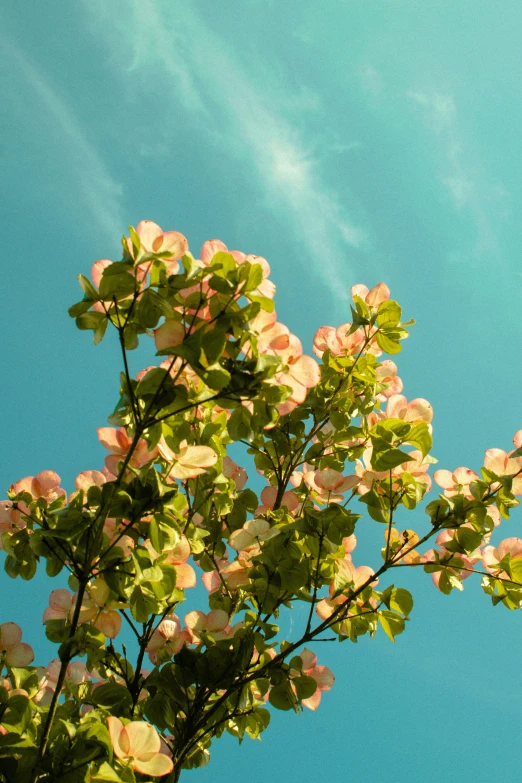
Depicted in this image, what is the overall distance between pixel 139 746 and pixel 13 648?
534 mm

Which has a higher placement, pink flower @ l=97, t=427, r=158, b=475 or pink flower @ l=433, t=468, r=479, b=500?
pink flower @ l=433, t=468, r=479, b=500

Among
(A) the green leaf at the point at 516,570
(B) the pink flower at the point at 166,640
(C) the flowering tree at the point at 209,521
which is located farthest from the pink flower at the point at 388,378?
(B) the pink flower at the point at 166,640

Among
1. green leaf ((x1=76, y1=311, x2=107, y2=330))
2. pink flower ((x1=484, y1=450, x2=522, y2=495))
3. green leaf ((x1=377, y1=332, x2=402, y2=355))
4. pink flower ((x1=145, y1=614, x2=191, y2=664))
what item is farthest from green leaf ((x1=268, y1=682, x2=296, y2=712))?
green leaf ((x1=76, y1=311, x2=107, y2=330))

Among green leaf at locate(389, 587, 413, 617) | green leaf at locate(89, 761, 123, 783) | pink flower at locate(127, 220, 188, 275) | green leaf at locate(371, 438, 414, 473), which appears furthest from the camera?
green leaf at locate(389, 587, 413, 617)

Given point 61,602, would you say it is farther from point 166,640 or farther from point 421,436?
point 421,436

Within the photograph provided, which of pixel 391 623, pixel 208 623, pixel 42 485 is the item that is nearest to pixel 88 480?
pixel 42 485

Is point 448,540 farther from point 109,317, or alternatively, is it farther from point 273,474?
point 109,317

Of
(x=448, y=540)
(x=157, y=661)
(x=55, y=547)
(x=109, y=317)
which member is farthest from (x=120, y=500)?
(x=448, y=540)

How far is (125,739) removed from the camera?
3.62 ft

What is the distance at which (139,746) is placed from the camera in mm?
1111

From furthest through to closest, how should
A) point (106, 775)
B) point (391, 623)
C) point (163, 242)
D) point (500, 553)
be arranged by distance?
point (500, 553) < point (391, 623) < point (163, 242) < point (106, 775)

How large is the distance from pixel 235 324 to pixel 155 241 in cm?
23

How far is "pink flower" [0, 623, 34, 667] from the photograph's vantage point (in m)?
1.48

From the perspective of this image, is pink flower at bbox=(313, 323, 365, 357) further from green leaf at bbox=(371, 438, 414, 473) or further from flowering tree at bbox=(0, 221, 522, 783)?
green leaf at bbox=(371, 438, 414, 473)
